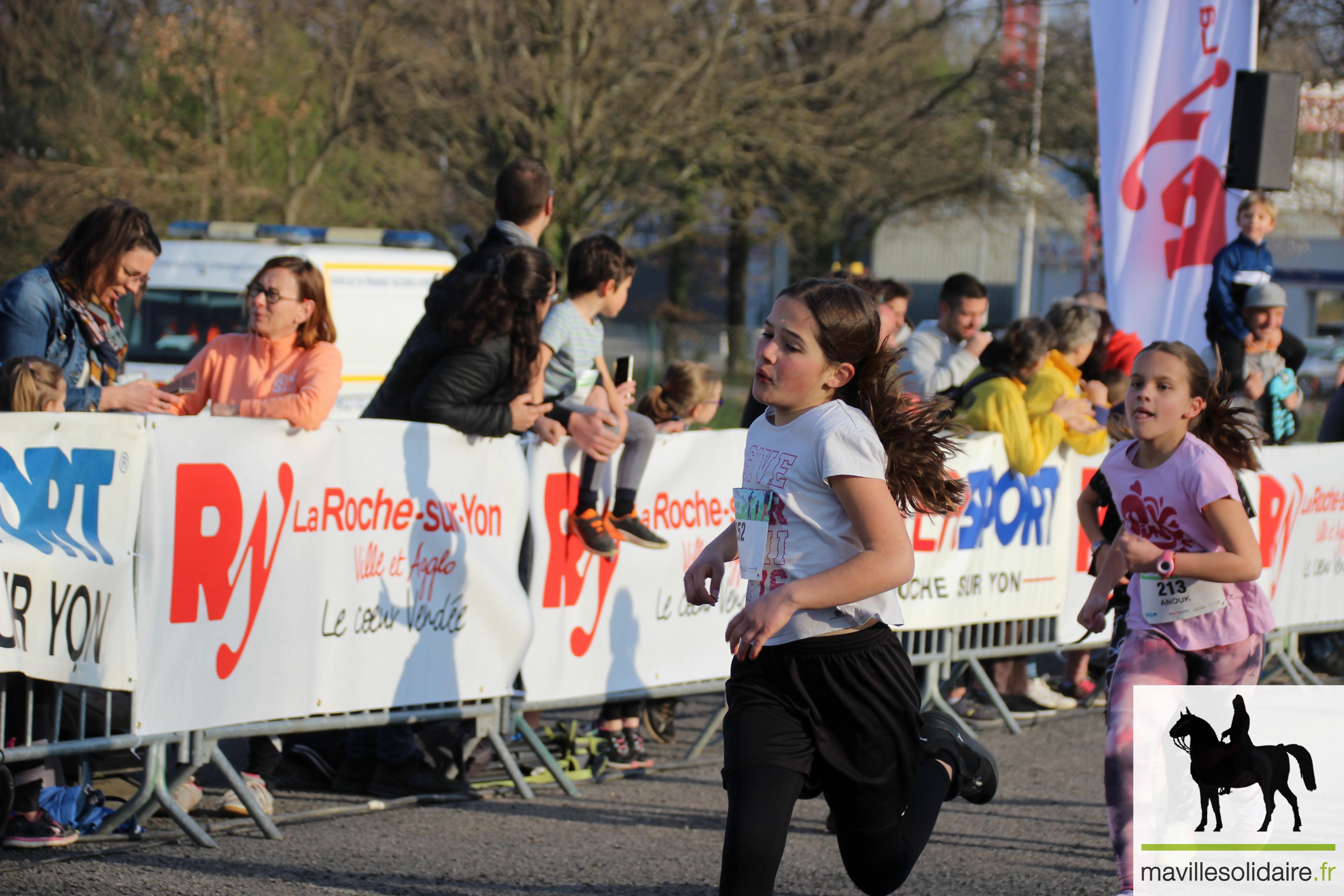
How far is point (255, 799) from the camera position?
17.7 feet

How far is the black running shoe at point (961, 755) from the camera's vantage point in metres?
4.00

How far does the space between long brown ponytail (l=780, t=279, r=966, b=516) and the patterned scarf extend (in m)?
3.19

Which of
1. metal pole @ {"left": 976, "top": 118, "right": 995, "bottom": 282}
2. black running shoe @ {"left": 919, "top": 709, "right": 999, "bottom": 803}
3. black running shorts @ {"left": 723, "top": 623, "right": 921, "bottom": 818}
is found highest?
metal pole @ {"left": 976, "top": 118, "right": 995, "bottom": 282}

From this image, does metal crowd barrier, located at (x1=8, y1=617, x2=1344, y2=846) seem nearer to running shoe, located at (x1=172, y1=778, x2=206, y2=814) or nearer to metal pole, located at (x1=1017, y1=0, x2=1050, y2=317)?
running shoe, located at (x1=172, y1=778, x2=206, y2=814)

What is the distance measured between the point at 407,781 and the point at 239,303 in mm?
9925

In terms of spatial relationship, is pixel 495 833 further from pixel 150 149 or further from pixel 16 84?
pixel 16 84

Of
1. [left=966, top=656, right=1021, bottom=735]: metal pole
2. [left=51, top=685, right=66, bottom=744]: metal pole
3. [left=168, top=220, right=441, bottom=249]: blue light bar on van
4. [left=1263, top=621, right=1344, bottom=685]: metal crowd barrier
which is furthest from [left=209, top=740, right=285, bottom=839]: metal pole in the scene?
[left=168, top=220, right=441, bottom=249]: blue light bar on van

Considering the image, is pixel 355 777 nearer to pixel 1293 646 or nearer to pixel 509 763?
pixel 509 763

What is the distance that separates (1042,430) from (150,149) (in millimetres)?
17801

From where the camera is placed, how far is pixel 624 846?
213 inches

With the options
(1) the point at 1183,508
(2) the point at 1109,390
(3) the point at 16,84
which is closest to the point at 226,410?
(1) the point at 1183,508

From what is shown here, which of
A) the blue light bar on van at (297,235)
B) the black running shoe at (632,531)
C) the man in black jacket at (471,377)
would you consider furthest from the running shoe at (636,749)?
the blue light bar on van at (297,235)

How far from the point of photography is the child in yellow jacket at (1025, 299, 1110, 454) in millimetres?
7824

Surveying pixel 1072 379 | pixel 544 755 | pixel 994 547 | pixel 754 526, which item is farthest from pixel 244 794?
pixel 1072 379
